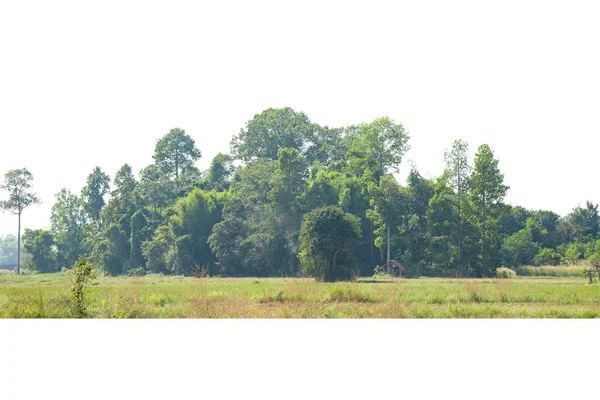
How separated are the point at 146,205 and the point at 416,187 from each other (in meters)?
32.2

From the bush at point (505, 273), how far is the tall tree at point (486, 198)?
2.34 feet

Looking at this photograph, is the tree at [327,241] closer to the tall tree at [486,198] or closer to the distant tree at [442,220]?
the distant tree at [442,220]

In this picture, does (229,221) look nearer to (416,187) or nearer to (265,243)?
(265,243)

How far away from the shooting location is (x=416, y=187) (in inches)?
2060

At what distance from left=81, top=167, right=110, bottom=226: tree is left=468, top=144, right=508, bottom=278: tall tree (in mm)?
44790

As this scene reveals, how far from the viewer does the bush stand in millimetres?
44700

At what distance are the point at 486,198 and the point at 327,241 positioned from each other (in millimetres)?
14436

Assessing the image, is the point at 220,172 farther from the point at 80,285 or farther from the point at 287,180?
the point at 80,285

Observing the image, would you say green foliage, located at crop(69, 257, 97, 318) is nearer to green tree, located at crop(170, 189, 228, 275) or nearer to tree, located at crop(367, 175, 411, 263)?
tree, located at crop(367, 175, 411, 263)

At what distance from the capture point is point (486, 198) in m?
47.3

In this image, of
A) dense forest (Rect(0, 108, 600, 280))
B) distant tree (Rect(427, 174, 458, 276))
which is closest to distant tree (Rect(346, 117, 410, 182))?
dense forest (Rect(0, 108, 600, 280))

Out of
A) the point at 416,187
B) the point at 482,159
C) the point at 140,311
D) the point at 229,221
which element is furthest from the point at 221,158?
the point at 140,311

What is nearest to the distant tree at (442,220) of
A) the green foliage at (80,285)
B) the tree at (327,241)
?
the tree at (327,241)

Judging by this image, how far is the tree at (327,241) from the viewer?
3962cm
